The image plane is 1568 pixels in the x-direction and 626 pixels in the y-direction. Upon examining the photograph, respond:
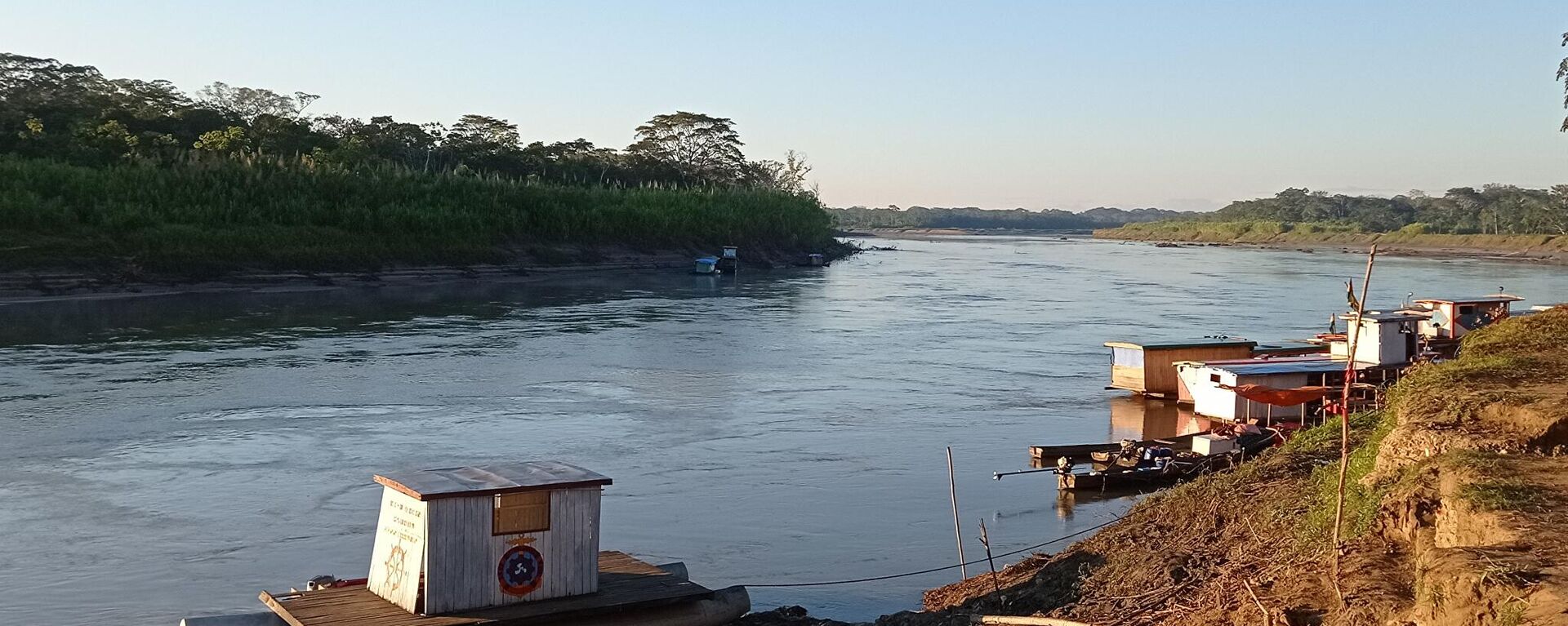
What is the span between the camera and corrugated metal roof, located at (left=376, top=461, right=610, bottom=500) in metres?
12.7

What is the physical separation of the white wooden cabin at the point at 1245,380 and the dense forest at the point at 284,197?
50.9m

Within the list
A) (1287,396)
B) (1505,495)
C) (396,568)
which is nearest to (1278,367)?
(1287,396)

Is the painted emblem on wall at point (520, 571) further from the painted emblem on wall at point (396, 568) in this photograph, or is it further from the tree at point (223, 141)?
the tree at point (223, 141)

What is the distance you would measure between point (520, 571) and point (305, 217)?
72228 mm

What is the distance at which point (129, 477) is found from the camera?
23703 millimetres

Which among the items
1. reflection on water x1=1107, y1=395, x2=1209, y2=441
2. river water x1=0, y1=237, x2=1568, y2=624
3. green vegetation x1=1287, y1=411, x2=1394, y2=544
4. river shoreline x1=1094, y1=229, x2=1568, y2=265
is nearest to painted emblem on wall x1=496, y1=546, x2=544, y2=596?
river water x1=0, y1=237, x2=1568, y2=624

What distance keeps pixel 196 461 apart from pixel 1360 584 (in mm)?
21224

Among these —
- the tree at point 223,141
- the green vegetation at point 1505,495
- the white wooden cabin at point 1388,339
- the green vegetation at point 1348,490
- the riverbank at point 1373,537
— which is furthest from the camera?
the tree at point 223,141

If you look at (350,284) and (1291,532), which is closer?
(1291,532)

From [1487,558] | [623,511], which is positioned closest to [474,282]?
[623,511]

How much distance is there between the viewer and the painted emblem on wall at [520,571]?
12953mm

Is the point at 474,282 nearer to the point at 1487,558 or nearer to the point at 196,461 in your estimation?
the point at 196,461

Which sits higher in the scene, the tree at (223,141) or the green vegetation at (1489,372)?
the tree at (223,141)

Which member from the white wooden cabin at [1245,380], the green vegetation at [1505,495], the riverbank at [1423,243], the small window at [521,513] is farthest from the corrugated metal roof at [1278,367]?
the riverbank at [1423,243]
